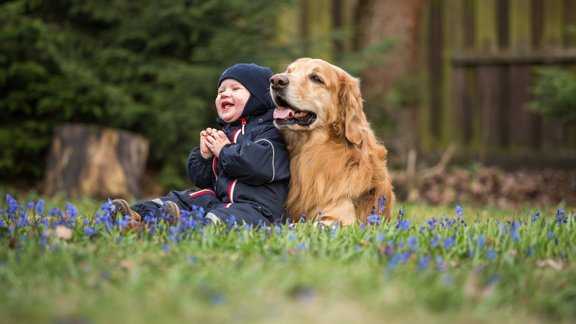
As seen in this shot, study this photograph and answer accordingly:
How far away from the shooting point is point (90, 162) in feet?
26.9

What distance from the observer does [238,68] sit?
4.58m

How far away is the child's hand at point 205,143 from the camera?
4.40 m

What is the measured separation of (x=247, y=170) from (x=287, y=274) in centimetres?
173

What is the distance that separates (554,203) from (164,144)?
17.9ft

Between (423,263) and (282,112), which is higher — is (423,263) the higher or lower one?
the lower one

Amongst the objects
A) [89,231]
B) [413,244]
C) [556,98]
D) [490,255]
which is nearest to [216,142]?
[89,231]

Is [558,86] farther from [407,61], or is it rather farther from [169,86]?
[169,86]

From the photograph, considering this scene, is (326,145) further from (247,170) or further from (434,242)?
(434,242)

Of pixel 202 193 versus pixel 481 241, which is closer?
pixel 481 241

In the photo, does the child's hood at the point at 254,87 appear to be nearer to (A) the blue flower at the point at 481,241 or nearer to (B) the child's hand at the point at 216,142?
(B) the child's hand at the point at 216,142

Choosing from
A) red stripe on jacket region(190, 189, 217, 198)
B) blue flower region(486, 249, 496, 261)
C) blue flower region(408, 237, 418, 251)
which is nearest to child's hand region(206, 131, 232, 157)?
red stripe on jacket region(190, 189, 217, 198)

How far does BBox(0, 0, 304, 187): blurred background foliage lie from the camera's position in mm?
8172

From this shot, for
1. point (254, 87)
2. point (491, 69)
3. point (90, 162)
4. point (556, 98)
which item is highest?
point (491, 69)

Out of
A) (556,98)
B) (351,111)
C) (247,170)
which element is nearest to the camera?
(247,170)
